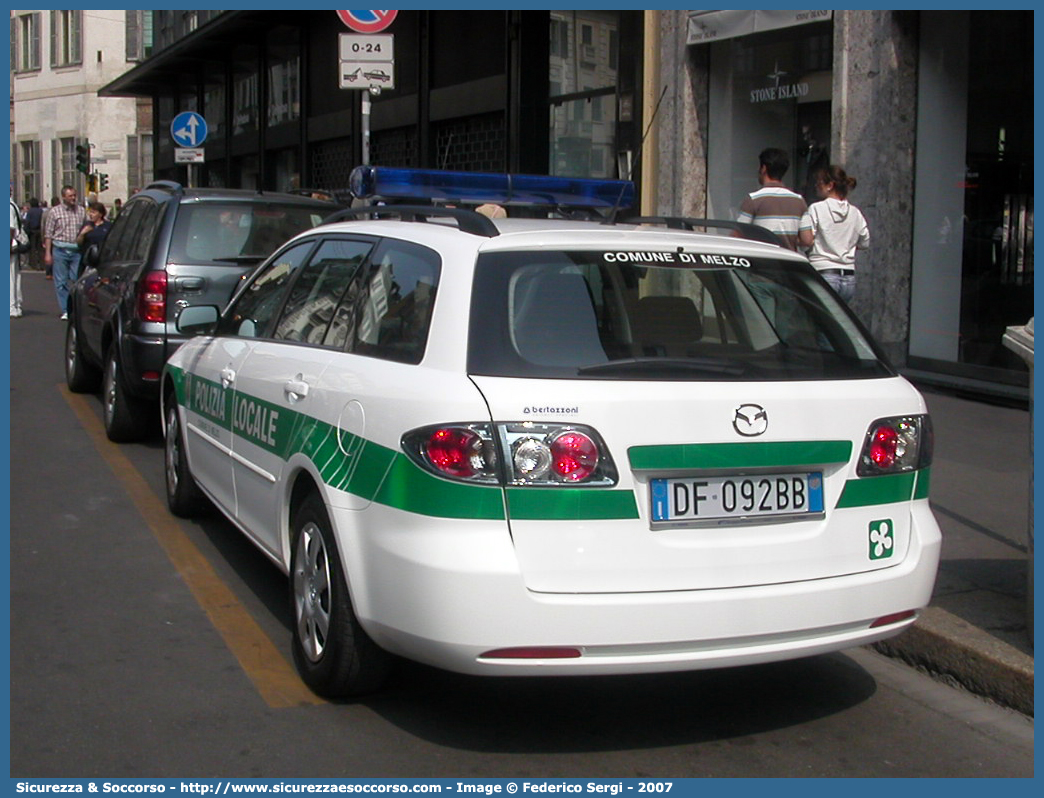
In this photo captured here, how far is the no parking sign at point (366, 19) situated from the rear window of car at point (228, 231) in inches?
165

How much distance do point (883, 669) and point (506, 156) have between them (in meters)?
14.0

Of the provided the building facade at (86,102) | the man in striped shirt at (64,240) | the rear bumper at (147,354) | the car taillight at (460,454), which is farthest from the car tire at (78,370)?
the building facade at (86,102)

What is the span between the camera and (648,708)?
14.6 ft

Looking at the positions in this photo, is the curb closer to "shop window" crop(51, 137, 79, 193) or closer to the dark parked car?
the dark parked car

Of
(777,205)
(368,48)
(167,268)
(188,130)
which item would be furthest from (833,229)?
(188,130)

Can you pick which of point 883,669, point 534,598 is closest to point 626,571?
point 534,598

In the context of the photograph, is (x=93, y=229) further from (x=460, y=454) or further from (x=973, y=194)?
(x=460, y=454)

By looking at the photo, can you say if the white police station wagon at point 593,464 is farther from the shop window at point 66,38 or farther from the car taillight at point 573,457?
the shop window at point 66,38

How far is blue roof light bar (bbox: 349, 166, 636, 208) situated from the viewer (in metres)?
7.60

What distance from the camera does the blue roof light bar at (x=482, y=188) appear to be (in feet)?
24.9

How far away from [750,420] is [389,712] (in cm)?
153

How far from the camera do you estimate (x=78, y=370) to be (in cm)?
1163

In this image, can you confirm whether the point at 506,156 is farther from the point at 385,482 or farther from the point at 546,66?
the point at 385,482

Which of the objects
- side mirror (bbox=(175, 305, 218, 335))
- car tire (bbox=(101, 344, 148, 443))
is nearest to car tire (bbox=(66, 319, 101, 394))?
car tire (bbox=(101, 344, 148, 443))
